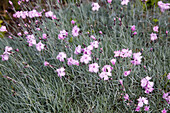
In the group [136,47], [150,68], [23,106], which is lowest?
[23,106]

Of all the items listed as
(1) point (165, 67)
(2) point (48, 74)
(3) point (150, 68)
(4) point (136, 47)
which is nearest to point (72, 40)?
(2) point (48, 74)

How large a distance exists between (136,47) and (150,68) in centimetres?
43

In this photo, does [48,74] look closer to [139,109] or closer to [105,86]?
[105,86]

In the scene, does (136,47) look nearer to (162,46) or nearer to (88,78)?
(162,46)

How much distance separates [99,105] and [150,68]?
0.80 m

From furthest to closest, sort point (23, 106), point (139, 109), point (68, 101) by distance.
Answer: point (68, 101) → point (23, 106) → point (139, 109)

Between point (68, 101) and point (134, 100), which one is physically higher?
point (134, 100)

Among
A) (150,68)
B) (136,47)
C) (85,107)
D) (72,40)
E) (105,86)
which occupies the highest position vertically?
(136,47)

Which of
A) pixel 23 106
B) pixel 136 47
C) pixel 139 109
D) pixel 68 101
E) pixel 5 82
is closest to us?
pixel 139 109

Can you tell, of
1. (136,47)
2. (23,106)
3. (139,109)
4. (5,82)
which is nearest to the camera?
(139,109)

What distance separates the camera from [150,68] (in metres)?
2.25

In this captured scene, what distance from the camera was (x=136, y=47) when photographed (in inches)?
102

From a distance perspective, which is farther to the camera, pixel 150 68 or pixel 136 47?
pixel 136 47

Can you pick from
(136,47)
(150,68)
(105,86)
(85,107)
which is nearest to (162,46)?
(136,47)
